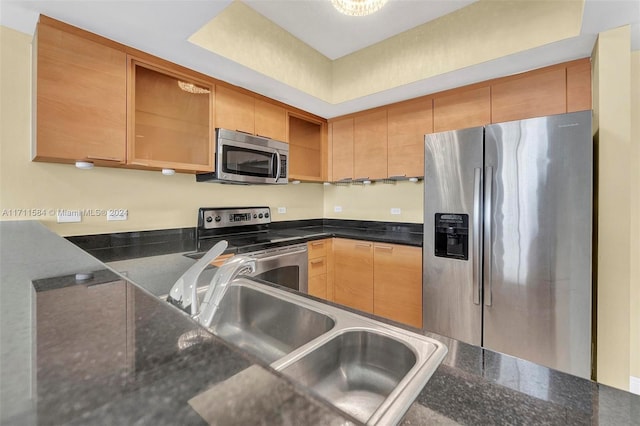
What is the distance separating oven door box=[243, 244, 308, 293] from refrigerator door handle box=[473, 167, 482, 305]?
139 cm

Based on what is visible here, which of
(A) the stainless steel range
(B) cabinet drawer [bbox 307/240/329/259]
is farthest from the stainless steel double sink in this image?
(B) cabinet drawer [bbox 307/240/329/259]

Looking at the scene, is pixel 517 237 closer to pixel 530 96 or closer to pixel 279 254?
pixel 530 96

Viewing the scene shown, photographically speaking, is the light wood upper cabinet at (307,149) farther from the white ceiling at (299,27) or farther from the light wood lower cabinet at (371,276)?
the light wood lower cabinet at (371,276)

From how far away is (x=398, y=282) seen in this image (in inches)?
95.0

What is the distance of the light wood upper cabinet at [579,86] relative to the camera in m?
1.82

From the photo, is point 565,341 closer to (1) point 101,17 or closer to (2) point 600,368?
(2) point 600,368

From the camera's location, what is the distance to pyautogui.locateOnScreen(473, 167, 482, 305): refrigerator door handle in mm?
1818

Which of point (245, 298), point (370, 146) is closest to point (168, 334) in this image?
Answer: point (245, 298)

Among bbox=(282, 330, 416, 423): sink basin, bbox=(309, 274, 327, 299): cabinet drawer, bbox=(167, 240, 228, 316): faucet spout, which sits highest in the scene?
bbox=(167, 240, 228, 316): faucet spout

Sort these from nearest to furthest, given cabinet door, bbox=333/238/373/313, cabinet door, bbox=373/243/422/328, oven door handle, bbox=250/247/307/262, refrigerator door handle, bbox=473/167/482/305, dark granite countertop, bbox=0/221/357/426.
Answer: dark granite countertop, bbox=0/221/357/426, refrigerator door handle, bbox=473/167/482/305, oven door handle, bbox=250/247/307/262, cabinet door, bbox=373/243/422/328, cabinet door, bbox=333/238/373/313

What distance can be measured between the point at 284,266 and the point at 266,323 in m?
1.27

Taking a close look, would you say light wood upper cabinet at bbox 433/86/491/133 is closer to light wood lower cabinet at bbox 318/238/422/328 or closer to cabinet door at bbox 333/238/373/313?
light wood lower cabinet at bbox 318/238/422/328

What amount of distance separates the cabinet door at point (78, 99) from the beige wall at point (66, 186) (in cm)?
20

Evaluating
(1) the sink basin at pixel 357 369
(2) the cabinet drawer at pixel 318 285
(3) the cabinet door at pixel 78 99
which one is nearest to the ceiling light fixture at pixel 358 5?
(3) the cabinet door at pixel 78 99
